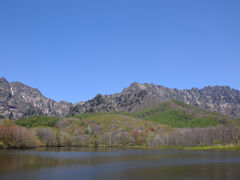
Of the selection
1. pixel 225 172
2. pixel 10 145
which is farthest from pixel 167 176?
pixel 10 145

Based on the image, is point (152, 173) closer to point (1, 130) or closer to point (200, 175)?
point (200, 175)

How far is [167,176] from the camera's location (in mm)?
60375

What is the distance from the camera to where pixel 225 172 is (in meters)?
65.2

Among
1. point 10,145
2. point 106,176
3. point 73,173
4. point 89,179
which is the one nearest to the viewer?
point 89,179

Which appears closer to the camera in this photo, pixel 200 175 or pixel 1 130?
pixel 200 175

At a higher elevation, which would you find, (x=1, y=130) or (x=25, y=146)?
(x=1, y=130)

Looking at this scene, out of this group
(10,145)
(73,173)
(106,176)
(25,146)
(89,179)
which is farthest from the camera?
(25,146)

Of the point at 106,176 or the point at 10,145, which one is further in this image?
the point at 10,145

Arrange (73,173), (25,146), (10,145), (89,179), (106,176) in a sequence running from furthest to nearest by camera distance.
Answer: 1. (25,146)
2. (10,145)
3. (73,173)
4. (106,176)
5. (89,179)

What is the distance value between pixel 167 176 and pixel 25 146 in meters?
151

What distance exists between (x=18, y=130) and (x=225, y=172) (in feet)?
512

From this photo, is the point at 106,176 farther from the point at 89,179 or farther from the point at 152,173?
the point at 152,173

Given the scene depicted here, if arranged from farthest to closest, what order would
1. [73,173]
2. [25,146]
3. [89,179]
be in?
[25,146] < [73,173] < [89,179]

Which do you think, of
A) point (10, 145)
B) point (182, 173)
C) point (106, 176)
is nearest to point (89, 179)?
point (106, 176)
